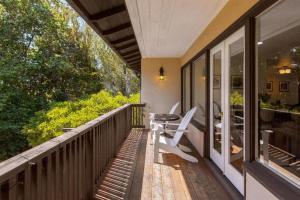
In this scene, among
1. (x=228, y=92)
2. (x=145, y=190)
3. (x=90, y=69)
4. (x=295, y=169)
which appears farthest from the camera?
(x=90, y=69)

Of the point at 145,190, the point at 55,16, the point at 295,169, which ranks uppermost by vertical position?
the point at 55,16

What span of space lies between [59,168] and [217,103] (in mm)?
2895

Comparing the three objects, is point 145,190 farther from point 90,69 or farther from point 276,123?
point 90,69

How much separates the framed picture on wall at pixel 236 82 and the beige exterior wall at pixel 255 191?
118 centimetres

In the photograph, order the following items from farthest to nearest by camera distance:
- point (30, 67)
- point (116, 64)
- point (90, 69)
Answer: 1. point (116, 64)
2. point (90, 69)
3. point (30, 67)

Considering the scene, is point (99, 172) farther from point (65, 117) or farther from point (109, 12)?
point (65, 117)

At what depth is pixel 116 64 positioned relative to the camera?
18.8 metres

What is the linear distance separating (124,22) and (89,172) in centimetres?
294

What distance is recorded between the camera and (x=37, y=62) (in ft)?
41.7

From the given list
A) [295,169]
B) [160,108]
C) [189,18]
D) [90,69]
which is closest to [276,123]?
[295,169]

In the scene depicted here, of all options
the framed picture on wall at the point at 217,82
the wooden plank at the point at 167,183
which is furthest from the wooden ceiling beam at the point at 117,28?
the wooden plank at the point at 167,183

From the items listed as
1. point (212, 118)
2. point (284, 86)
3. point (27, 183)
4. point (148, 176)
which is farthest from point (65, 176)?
point (212, 118)

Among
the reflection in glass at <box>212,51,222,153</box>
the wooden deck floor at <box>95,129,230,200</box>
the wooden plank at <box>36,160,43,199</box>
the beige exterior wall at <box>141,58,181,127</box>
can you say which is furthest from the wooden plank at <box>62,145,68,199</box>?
the beige exterior wall at <box>141,58,181,127</box>

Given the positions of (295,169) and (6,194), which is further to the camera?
(295,169)
